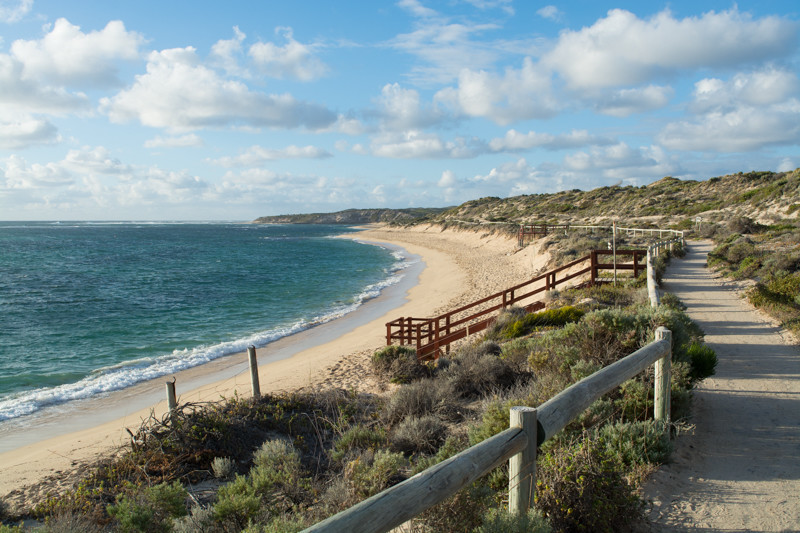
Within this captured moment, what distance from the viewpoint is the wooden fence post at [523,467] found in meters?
3.20

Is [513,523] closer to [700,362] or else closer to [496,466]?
[496,466]

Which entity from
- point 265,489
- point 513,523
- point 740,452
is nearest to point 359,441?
point 265,489

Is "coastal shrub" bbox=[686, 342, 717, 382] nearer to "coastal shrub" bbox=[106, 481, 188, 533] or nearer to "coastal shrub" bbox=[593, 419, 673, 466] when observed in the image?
"coastal shrub" bbox=[593, 419, 673, 466]

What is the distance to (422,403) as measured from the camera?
7.71 metres

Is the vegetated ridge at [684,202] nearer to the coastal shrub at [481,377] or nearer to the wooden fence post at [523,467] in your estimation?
the coastal shrub at [481,377]

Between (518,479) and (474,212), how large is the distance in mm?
104665

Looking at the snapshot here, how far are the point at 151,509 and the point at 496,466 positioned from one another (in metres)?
3.35

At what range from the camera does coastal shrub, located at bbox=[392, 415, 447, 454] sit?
635 cm

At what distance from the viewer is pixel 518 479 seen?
325 centimetres

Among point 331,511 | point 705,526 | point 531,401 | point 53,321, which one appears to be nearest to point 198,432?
point 331,511

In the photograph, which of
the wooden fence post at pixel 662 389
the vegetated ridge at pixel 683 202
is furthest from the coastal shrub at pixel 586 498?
the vegetated ridge at pixel 683 202

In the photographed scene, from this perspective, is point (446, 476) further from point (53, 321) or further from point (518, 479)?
point (53, 321)

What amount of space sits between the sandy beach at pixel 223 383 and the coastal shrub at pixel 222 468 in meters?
1.20

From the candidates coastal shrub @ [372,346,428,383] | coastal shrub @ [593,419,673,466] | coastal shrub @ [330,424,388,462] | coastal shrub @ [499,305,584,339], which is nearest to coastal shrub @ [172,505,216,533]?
coastal shrub @ [330,424,388,462]
